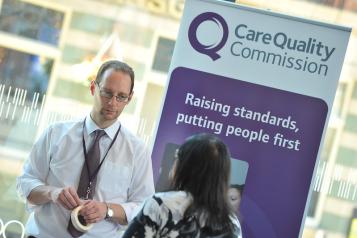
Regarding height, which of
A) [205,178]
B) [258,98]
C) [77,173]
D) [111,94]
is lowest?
[77,173]

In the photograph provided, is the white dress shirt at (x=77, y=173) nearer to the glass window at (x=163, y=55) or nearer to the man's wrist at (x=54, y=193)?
the man's wrist at (x=54, y=193)

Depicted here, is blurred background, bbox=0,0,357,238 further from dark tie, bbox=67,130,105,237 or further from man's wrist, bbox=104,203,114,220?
man's wrist, bbox=104,203,114,220

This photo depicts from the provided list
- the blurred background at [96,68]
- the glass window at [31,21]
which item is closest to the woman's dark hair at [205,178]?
the blurred background at [96,68]

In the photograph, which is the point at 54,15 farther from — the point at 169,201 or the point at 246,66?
the point at 169,201

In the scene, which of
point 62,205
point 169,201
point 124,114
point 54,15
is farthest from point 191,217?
point 54,15

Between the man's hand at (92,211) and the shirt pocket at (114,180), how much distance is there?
0.20 meters

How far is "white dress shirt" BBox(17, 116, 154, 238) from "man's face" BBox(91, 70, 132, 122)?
107 millimetres

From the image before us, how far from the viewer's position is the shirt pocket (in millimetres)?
3207

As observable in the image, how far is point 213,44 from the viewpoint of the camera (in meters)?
4.18

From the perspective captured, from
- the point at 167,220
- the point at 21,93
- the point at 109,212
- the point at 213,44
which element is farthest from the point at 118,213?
the point at 21,93

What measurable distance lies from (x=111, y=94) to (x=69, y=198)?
0.55m

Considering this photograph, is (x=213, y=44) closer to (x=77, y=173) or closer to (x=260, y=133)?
(x=260, y=133)

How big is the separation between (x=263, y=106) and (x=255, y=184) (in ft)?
1.60

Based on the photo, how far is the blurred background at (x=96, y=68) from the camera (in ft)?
18.0
